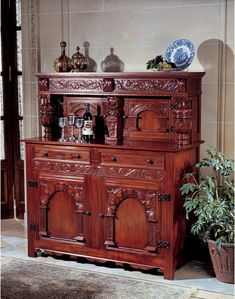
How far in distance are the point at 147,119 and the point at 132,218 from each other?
2.78 ft

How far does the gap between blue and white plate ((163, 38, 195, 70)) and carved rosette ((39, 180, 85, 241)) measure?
1243 mm

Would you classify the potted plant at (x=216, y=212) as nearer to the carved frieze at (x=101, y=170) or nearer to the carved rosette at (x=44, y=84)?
the carved frieze at (x=101, y=170)

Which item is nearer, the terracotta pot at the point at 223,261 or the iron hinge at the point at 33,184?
the terracotta pot at the point at 223,261

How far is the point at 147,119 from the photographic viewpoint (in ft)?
15.5

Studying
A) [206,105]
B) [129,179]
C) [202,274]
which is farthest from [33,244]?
[206,105]

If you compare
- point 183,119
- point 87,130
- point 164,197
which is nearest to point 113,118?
point 87,130

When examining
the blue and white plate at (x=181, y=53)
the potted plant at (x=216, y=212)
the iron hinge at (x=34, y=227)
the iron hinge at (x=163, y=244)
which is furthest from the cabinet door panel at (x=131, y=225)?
the blue and white plate at (x=181, y=53)

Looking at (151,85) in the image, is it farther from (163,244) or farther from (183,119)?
(163,244)

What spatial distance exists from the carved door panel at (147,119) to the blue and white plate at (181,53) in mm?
301

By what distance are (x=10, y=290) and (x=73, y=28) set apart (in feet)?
7.94

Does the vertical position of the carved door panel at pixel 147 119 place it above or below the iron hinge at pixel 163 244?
above

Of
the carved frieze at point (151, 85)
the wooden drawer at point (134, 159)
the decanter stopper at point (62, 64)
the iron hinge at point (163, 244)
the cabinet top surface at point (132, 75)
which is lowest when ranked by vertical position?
the iron hinge at point (163, 244)

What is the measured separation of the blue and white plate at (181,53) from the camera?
4.55 m

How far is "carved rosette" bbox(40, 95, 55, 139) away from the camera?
4922mm
